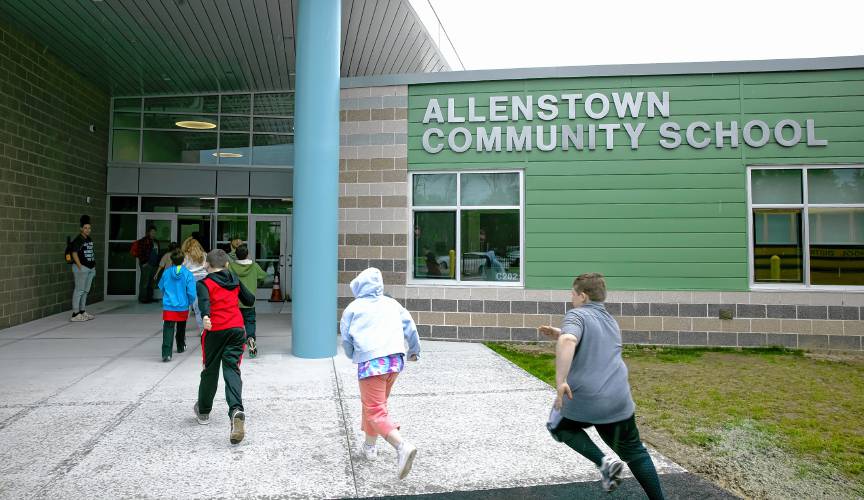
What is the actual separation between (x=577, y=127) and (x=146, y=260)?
1119 cm

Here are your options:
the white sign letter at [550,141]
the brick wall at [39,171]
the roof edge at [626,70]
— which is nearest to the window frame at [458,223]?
the white sign letter at [550,141]

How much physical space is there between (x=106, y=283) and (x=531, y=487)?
1481cm

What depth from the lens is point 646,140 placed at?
9.52 meters

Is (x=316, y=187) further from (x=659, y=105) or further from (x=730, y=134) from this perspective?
(x=730, y=134)

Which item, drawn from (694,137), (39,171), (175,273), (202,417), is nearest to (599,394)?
(202,417)

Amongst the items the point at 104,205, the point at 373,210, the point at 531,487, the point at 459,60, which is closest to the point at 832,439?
the point at 531,487

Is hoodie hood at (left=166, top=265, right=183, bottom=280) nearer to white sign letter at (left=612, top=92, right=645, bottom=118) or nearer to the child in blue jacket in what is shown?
the child in blue jacket

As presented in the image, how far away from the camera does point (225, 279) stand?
4.98 meters

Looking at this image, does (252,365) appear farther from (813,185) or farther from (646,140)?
(813,185)

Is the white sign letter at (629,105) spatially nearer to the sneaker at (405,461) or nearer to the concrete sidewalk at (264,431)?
the concrete sidewalk at (264,431)

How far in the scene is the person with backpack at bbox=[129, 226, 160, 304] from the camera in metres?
14.5

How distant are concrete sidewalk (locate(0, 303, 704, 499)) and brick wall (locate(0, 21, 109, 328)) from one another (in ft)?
11.6

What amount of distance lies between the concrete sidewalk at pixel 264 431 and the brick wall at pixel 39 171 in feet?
11.6

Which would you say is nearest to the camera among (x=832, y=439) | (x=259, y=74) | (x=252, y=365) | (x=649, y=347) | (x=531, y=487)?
(x=531, y=487)
